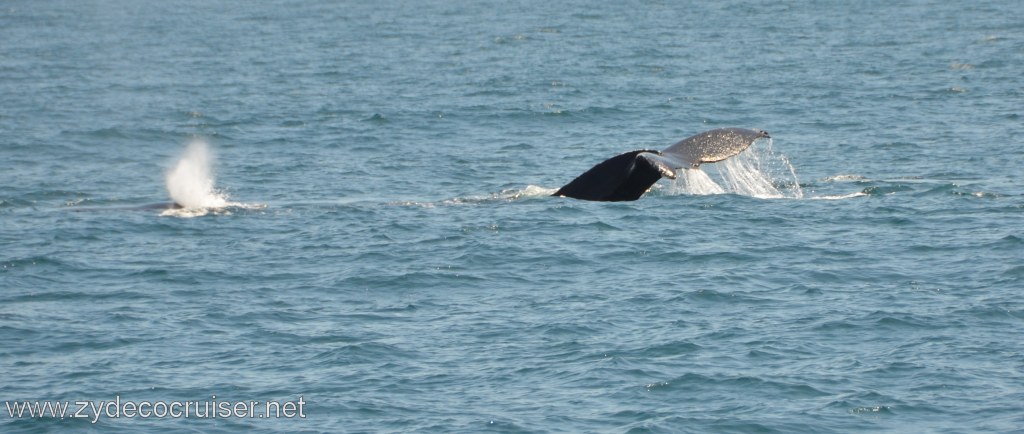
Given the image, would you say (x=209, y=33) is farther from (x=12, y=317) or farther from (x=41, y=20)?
(x=12, y=317)

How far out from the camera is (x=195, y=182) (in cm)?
2802

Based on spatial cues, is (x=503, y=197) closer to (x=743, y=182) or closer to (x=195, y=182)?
(x=743, y=182)

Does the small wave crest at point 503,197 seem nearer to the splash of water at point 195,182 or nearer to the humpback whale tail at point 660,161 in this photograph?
the humpback whale tail at point 660,161

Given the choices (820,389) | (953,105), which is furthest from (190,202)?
(953,105)

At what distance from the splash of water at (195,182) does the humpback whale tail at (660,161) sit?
6.90 m

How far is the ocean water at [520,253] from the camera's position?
49.3 ft


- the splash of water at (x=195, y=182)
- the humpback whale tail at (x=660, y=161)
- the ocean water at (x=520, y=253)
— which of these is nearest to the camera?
the ocean water at (x=520, y=253)

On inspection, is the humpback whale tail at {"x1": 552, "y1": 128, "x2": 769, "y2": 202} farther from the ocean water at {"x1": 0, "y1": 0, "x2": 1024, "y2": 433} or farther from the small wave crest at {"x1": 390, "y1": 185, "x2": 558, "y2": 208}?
the small wave crest at {"x1": 390, "y1": 185, "x2": 558, "y2": 208}

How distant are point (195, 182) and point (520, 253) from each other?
898 cm

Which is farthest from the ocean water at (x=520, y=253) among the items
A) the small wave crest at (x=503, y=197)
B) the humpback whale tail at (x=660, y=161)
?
the humpback whale tail at (x=660, y=161)

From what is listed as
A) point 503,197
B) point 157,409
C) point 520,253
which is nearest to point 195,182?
point 503,197

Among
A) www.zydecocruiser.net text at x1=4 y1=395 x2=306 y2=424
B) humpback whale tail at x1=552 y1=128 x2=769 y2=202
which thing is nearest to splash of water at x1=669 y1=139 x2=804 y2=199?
humpback whale tail at x1=552 y1=128 x2=769 y2=202

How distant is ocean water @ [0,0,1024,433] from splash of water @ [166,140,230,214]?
0.50 feet

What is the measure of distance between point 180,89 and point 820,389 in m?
35.0
